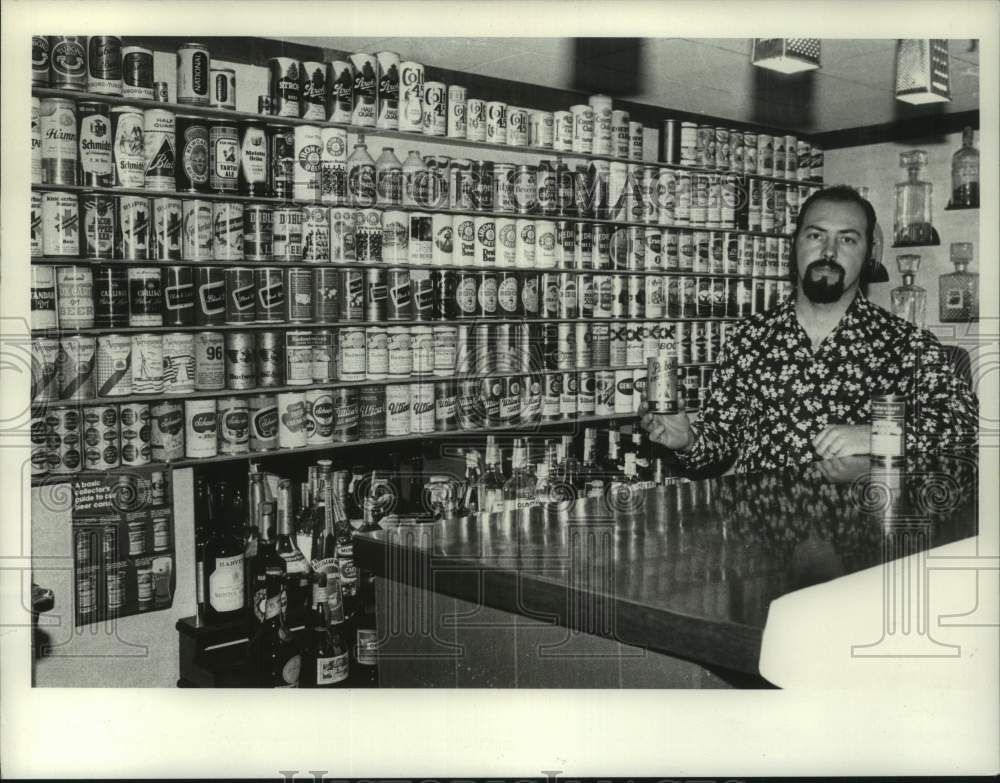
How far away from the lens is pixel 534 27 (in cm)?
223

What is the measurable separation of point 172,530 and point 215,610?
0.27 metres

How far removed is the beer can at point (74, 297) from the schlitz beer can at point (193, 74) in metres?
0.57

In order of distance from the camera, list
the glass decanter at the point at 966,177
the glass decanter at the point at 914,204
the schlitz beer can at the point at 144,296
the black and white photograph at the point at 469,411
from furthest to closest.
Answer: the glass decanter at the point at 914,204
the glass decanter at the point at 966,177
the schlitz beer can at the point at 144,296
the black and white photograph at the point at 469,411

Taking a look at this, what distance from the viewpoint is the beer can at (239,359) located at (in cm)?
279

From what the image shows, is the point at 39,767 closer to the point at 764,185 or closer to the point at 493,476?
the point at 493,476

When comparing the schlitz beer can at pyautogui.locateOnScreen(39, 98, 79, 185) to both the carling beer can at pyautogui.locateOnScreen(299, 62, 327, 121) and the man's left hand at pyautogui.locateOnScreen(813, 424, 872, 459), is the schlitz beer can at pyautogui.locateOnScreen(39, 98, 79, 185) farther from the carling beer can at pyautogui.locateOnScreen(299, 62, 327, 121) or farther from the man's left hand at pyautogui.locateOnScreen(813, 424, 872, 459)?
the man's left hand at pyautogui.locateOnScreen(813, 424, 872, 459)

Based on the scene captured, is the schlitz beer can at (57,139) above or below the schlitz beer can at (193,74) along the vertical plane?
below

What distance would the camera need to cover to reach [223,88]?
2.72 metres

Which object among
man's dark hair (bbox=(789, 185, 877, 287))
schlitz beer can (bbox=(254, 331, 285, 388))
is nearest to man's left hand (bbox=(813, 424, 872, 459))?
man's dark hair (bbox=(789, 185, 877, 287))

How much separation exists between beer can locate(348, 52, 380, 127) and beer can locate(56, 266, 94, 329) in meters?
0.92

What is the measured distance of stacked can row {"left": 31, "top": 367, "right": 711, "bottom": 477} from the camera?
8.38ft

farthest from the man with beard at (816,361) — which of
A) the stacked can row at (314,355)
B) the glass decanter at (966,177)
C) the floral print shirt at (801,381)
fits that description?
the glass decanter at (966,177)

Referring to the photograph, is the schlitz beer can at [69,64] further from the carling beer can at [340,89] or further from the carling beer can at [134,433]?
the carling beer can at [134,433]

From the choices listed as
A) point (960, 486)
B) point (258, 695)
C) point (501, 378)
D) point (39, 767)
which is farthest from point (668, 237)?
point (39, 767)
